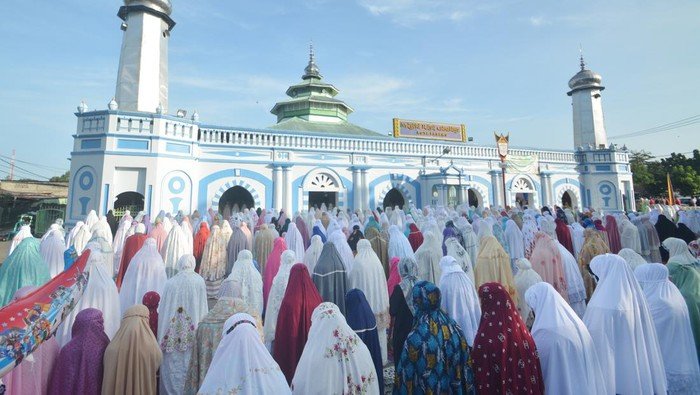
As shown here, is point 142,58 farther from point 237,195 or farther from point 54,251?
point 54,251

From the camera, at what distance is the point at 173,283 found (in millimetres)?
3566

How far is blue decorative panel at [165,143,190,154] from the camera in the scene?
454 inches

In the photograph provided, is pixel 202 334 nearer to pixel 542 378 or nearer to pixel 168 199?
pixel 542 378

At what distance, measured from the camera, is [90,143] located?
1095 centimetres

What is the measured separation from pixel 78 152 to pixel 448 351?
1268 centimetres

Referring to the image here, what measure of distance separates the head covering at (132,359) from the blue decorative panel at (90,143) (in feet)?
34.3

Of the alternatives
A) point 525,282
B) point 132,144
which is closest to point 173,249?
point 525,282

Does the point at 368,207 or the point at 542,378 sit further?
the point at 368,207

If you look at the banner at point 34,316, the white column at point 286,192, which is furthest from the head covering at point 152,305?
the white column at point 286,192

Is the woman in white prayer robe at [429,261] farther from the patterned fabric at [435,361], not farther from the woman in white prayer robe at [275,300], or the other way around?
the patterned fabric at [435,361]

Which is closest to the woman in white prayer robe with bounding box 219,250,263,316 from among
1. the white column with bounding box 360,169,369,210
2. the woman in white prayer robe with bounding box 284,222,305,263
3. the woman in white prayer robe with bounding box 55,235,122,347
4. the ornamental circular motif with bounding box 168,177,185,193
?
the woman in white prayer robe with bounding box 55,235,122,347

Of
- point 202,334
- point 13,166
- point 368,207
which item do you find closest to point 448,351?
point 202,334

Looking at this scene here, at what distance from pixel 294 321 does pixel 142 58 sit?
1322 centimetres

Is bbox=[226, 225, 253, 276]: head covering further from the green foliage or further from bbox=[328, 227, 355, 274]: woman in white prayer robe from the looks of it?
the green foliage
